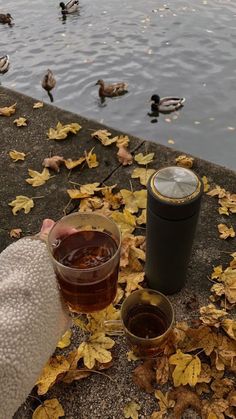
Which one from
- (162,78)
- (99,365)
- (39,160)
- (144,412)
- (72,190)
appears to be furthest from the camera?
(162,78)

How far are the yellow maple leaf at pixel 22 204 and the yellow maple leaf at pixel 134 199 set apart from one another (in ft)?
2.63

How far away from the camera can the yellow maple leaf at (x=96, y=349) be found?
2430mm

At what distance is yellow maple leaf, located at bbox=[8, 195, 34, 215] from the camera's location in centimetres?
355

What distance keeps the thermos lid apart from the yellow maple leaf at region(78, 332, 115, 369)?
0.85m

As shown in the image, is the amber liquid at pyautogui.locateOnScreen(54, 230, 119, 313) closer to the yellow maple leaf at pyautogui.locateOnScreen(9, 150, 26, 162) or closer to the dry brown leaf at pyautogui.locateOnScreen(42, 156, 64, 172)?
the dry brown leaf at pyautogui.locateOnScreen(42, 156, 64, 172)

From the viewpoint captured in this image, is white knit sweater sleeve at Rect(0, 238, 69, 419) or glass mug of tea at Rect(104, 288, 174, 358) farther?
glass mug of tea at Rect(104, 288, 174, 358)

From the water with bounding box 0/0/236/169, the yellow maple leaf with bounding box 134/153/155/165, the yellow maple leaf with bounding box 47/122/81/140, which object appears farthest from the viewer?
the water with bounding box 0/0/236/169

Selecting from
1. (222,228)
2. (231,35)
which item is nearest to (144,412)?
(222,228)

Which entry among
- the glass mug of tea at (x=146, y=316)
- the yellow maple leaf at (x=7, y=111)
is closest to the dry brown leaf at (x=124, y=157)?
the yellow maple leaf at (x=7, y=111)

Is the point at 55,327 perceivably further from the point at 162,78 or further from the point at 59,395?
the point at 162,78

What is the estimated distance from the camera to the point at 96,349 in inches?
98.2

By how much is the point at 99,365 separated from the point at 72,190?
5.23 feet

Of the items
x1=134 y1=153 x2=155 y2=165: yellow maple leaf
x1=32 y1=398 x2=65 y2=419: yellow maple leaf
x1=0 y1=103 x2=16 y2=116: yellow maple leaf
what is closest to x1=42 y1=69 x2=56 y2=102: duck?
x1=0 y1=103 x2=16 y2=116: yellow maple leaf

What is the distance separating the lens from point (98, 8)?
10.3 metres
